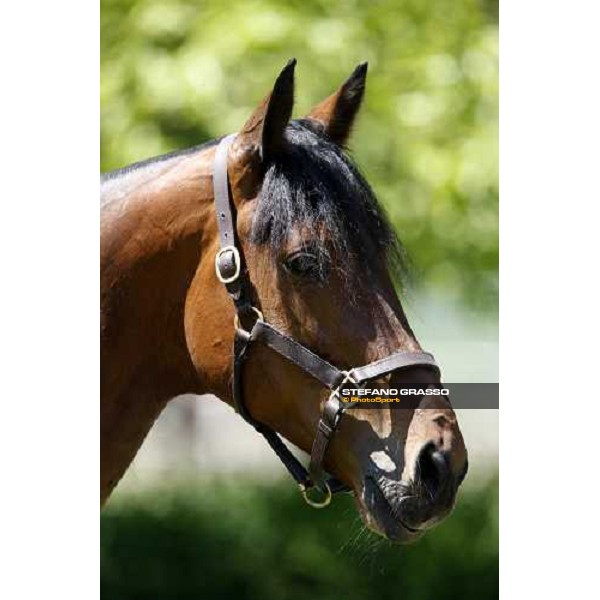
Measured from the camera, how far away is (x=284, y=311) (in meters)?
2.12

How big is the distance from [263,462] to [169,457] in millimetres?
341

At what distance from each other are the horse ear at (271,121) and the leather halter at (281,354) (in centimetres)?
9

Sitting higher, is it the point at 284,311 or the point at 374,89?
the point at 374,89

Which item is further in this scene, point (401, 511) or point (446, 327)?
point (446, 327)

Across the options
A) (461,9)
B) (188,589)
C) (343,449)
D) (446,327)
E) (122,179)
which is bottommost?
(188,589)

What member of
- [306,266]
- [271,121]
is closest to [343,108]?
[271,121]

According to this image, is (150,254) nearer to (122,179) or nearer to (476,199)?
(122,179)

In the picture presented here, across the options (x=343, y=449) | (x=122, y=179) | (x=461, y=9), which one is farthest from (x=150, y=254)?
(x=461, y=9)

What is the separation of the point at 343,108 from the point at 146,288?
2.32 ft

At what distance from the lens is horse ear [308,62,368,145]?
7.85 feet

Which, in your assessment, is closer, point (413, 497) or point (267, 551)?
point (413, 497)

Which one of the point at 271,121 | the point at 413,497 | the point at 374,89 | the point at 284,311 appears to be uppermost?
the point at 374,89

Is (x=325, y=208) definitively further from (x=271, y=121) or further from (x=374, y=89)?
(x=374, y=89)
